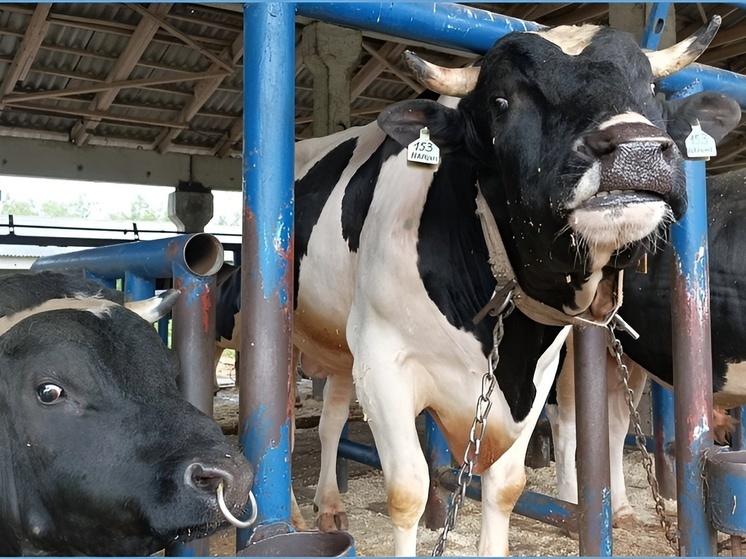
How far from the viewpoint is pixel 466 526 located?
3.80 m

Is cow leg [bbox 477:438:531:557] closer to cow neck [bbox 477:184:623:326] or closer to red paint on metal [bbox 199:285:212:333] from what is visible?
cow neck [bbox 477:184:623:326]

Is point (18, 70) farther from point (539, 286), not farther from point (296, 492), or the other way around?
point (539, 286)

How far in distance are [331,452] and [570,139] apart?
276 centimetres

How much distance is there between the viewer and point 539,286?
1.97 metres

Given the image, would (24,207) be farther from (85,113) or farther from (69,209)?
(85,113)

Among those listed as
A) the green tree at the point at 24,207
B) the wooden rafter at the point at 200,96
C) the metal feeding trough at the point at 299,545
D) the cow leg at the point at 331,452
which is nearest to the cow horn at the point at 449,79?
the metal feeding trough at the point at 299,545

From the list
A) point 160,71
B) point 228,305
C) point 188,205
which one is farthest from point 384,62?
point 188,205

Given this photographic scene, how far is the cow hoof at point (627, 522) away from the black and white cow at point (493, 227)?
1462 millimetres

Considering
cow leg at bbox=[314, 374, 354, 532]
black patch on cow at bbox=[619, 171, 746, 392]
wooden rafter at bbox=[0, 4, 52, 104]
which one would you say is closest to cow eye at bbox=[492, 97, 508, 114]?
black patch on cow at bbox=[619, 171, 746, 392]

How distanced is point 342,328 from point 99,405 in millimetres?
1435

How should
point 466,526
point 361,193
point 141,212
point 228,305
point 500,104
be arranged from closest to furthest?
point 500,104
point 361,193
point 466,526
point 228,305
point 141,212

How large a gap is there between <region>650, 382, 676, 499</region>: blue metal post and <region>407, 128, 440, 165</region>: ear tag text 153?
2.62 metres

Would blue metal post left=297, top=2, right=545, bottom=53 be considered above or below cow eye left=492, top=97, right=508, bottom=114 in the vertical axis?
above

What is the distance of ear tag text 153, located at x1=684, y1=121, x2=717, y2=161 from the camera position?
6.82 feet
